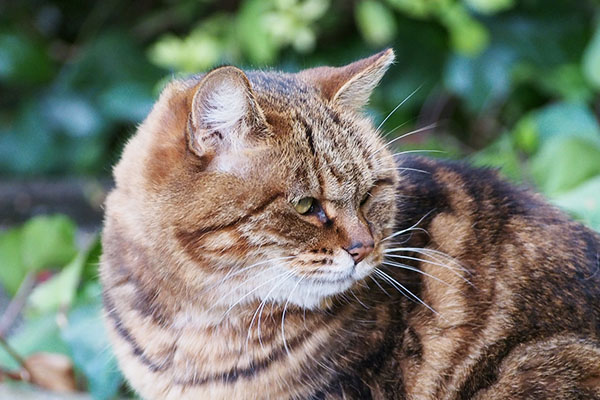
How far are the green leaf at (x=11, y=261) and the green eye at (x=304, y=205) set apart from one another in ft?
4.30

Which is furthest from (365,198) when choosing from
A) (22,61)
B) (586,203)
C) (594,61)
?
(22,61)

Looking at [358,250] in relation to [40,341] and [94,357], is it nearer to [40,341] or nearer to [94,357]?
[94,357]

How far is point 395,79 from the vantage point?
3.11 m

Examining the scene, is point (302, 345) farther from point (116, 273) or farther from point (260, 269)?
point (116, 273)

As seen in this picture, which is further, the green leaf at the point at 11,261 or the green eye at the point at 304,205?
the green leaf at the point at 11,261

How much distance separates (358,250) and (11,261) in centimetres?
141

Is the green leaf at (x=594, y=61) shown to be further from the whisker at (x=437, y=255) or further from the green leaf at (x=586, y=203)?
the whisker at (x=437, y=255)

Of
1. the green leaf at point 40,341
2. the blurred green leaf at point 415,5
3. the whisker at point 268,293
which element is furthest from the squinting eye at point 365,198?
the blurred green leaf at point 415,5

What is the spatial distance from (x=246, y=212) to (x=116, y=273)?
35 centimetres

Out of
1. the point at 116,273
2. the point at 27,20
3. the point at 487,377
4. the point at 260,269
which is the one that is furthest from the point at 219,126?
the point at 27,20

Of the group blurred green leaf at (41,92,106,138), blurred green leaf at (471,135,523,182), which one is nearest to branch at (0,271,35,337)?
blurred green leaf at (41,92,106,138)

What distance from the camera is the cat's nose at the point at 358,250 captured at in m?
1.32

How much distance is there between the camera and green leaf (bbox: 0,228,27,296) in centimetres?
228

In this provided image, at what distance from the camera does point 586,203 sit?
196cm
